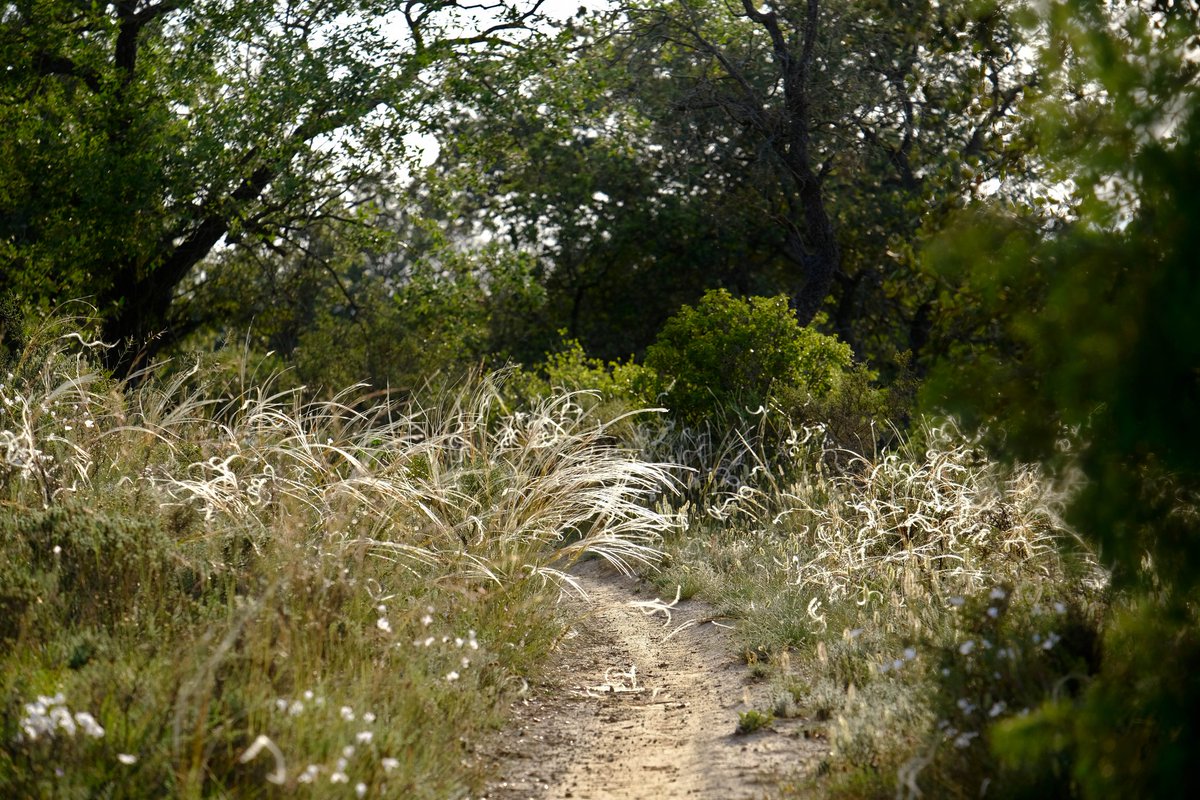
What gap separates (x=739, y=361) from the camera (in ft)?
37.7

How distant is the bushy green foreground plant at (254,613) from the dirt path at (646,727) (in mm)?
246

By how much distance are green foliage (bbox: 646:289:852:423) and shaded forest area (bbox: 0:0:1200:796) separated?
0.04 m

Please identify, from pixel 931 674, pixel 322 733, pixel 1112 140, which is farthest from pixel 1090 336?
pixel 322 733

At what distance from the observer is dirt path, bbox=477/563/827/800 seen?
4352mm

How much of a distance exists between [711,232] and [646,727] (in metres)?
16.2

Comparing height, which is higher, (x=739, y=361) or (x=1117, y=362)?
(x=1117, y=362)

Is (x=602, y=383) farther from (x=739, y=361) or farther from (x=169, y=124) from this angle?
(x=169, y=124)

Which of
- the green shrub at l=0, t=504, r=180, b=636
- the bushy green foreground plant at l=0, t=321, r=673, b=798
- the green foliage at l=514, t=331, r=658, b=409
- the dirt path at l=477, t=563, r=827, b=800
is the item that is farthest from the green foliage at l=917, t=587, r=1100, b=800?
the green foliage at l=514, t=331, r=658, b=409

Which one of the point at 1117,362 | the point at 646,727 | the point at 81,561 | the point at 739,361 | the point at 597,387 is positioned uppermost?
the point at 1117,362

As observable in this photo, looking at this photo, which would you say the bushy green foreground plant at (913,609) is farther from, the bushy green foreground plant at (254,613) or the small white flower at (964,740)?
the bushy green foreground plant at (254,613)

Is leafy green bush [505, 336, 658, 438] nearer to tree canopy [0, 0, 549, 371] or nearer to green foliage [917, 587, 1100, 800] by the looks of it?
tree canopy [0, 0, 549, 371]

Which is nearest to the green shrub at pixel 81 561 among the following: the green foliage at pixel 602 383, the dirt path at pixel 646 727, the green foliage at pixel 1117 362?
the dirt path at pixel 646 727

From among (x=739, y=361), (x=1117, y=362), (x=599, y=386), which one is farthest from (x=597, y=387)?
(x=1117, y=362)

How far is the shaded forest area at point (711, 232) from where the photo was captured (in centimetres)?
317
